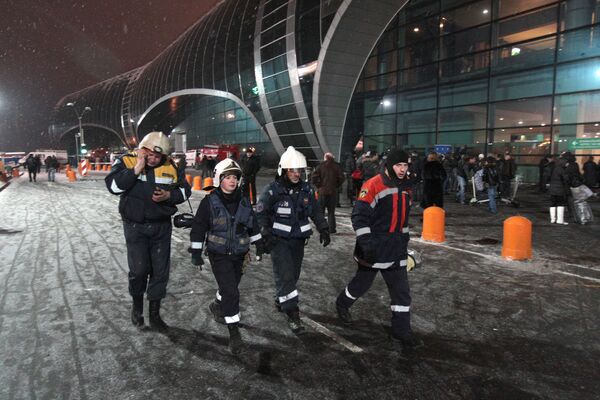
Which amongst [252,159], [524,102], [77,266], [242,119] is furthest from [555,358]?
[242,119]

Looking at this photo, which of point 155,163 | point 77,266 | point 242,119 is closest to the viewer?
point 155,163

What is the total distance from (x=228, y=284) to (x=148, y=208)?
1.04m

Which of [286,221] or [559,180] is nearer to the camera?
[286,221]

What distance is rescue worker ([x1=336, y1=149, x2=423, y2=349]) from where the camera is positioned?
3613 mm

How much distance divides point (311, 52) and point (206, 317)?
24.5 metres

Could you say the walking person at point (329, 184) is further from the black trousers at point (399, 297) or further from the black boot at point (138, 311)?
the black boot at point (138, 311)

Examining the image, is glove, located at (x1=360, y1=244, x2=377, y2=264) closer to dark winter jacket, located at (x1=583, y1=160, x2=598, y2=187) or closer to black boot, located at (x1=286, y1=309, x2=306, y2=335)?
black boot, located at (x1=286, y1=309, x2=306, y2=335)

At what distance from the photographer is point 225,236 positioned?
142 inches

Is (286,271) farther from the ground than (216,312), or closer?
farther from the ground

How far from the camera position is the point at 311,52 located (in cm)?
2627

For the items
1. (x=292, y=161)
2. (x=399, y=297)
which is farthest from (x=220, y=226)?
(x=399, y=297)

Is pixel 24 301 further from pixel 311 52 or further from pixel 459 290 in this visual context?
pixel 311 52

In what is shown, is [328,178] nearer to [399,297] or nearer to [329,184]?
[329,184]

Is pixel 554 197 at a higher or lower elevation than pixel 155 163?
lower
